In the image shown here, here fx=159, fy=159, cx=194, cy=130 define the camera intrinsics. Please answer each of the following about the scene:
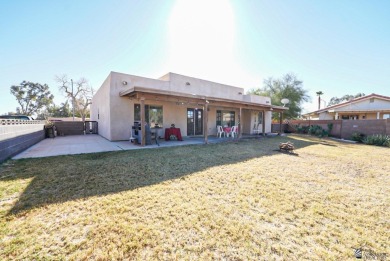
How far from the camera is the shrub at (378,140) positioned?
9807 mm

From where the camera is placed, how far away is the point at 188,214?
230 centimetres

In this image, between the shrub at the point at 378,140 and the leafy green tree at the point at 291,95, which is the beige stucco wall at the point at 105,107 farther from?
the leafy green tree at the point at 291,95

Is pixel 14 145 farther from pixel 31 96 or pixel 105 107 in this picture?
pixel 31 96

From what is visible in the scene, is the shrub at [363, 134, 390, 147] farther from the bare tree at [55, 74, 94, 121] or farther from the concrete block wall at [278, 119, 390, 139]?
the bare tree at [55, 74, 94, 121]

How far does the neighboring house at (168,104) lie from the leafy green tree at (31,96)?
33775 mm

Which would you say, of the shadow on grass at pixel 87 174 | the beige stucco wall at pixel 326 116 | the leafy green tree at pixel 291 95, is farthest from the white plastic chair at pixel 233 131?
the leafy green tree at pixel 291 95

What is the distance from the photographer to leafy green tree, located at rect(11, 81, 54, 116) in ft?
103

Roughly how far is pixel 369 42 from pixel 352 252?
15478 mm

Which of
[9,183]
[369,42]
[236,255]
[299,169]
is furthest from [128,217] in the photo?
[369,42]

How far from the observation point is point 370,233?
1974 mm

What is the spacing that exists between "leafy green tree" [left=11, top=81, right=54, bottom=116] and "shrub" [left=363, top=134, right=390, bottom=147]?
49707 mm

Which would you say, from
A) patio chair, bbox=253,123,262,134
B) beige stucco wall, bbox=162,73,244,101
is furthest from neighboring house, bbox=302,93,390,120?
beige stucco wall, bbox=162,73,244,101

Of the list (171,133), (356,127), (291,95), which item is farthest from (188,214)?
(291,95)

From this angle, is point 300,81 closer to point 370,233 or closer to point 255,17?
point 255,17
